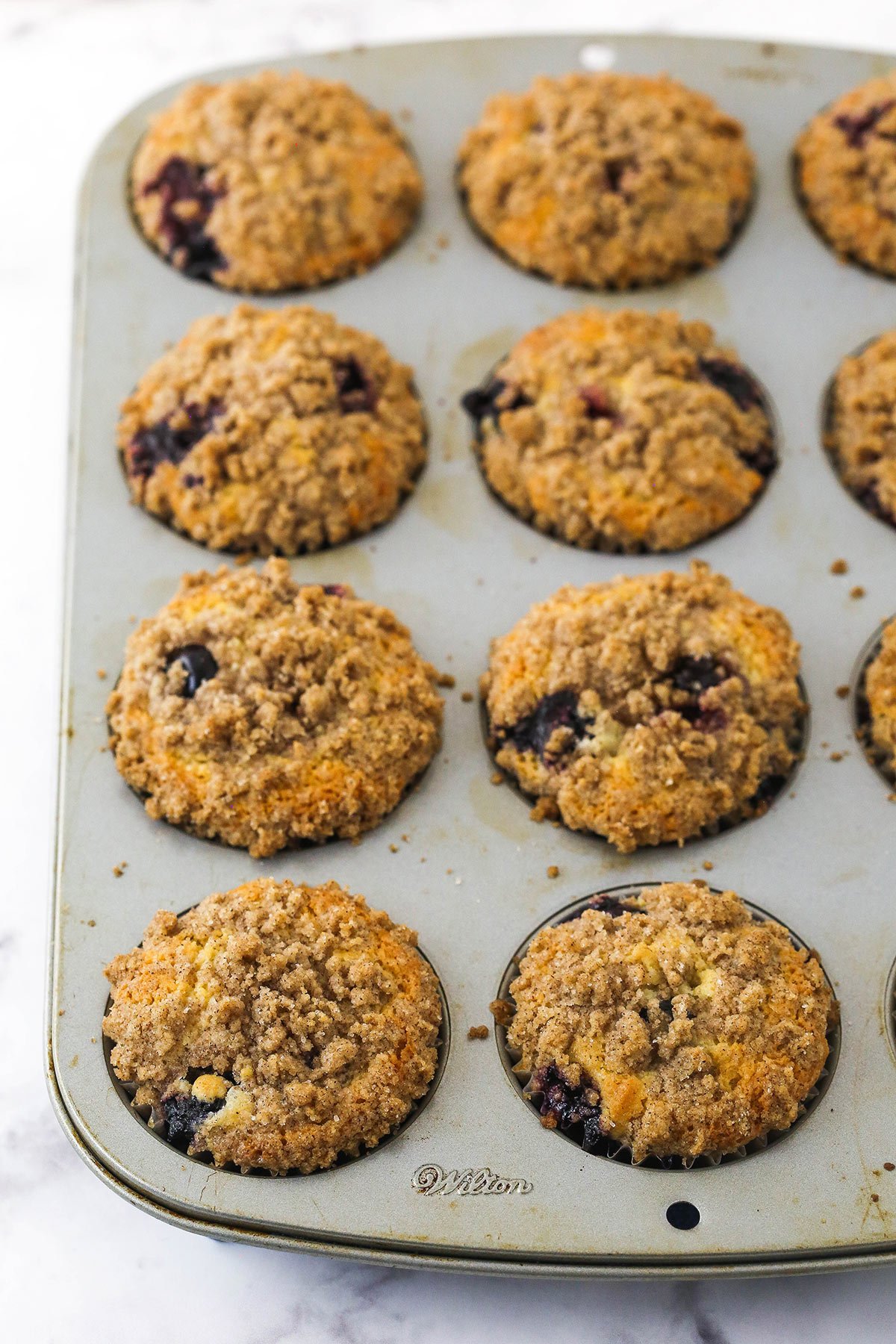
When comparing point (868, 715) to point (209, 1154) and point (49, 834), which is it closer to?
point (209, 1154)

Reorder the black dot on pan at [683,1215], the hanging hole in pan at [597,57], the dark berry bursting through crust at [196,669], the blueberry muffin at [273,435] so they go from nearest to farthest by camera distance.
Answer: the black dot on pan at [683,1215]
the dark berry bursting through crust at [196,669]
the blueberry muffin at [273,435]
the hanging hole in pan at [597,57]

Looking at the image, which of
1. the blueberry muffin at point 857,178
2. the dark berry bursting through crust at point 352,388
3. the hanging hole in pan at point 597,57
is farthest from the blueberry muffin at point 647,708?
the hanging hole in pan at point 597,57

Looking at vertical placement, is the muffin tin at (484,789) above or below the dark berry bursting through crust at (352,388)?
below

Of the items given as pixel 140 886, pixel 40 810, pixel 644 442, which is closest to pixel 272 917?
pixel 140 886

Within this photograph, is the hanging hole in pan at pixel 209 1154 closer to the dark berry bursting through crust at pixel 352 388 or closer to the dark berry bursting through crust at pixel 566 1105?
the dark berry bursting through crust at pixel 566 1105

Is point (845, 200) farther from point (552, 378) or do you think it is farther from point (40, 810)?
point (40, 810)

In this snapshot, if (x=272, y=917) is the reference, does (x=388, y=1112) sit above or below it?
below

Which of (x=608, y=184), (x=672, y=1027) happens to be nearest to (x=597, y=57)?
(x=608, y=184)
